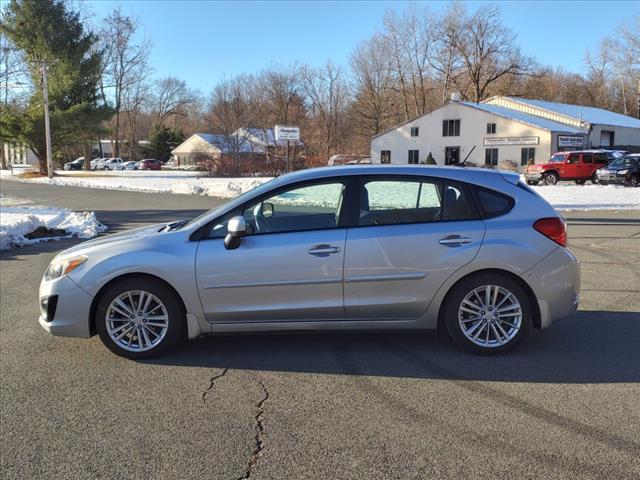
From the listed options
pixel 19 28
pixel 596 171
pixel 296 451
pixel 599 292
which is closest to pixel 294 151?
pixel 19 28

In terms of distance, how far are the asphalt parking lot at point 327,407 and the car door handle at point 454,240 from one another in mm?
965

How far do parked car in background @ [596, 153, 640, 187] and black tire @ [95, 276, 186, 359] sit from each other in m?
30.0

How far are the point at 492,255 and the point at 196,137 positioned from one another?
83.0 m

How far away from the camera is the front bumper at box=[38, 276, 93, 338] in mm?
4738

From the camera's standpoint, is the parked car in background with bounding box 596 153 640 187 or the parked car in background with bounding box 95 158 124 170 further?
the parked car in background with bounding box 95 158 124 170

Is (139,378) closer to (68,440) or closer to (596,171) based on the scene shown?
(68,440)

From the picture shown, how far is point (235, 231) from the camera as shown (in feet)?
14.9

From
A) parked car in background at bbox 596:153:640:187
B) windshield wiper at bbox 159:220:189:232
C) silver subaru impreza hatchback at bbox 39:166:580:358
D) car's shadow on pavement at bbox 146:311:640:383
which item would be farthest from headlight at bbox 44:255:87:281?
parked car in background at bbox 596:153:640:187

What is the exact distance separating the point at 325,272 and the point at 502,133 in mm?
51233

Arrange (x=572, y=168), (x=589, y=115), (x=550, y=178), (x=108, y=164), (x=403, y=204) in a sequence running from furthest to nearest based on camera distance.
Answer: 1. (x=108, y=164)
2. (x=589, y=115)
3. (x=550, y=178)
4. (x=572, y=168)
5. (x=403, y=204)

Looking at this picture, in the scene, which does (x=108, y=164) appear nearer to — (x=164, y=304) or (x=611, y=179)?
(x=611, y=179)

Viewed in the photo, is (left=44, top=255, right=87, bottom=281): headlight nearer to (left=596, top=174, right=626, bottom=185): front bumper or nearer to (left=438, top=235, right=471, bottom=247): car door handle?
(left=438, top=235, right=471, bottom=247): car door handle

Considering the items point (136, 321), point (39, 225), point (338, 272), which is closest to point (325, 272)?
point (338, 272)

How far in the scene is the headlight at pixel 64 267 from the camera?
478 cm
